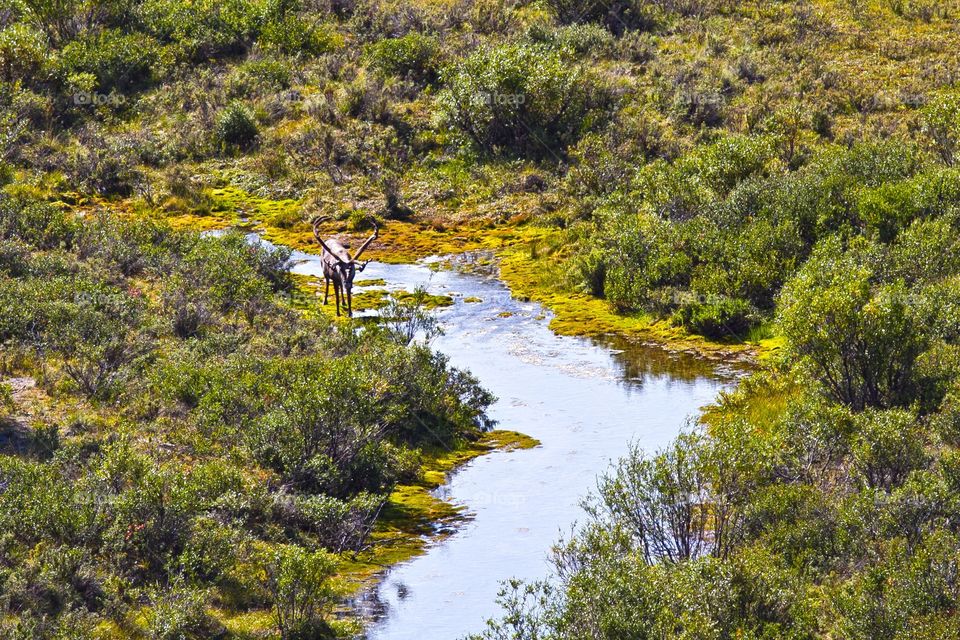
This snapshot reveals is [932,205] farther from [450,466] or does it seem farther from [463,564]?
[463,564]

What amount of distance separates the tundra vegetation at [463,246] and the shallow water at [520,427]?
2.86ft

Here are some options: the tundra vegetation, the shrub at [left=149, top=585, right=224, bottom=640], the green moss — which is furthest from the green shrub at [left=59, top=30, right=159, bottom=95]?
the shrub at [left=149, top=585, right=224, bottom=640]

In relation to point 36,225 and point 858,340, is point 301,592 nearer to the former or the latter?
point 858,340

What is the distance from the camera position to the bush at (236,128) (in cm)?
4262

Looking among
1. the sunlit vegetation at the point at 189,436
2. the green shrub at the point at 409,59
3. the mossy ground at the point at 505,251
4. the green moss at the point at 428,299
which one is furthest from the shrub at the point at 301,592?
the green shrub at the point at 409,59

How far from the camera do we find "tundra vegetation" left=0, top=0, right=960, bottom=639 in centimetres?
1434

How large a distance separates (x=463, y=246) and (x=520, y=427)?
13.7 m

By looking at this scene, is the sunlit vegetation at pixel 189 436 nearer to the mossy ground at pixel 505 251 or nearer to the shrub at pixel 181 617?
the shrub at pixel 181 617

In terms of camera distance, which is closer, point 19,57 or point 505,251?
point 505,251

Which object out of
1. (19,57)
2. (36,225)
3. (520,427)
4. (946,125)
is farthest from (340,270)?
(19,57)

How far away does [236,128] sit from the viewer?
4281 cm

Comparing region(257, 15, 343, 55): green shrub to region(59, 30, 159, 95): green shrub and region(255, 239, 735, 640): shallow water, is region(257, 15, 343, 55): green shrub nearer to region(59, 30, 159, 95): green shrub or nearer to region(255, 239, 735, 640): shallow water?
region(59, 30, 159, 95): green shrub

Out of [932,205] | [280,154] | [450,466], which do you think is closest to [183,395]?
[450,466]

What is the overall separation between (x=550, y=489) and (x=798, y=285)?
21.0ft
